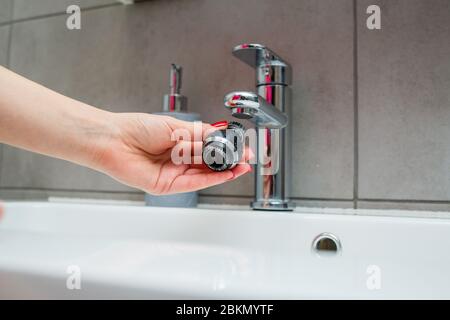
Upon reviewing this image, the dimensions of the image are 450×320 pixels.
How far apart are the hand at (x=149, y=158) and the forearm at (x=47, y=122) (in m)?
0.01

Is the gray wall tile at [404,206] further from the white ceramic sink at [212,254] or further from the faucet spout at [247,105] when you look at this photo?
the faucet spout at [247,105]

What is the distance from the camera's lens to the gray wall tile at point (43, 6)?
29.3 inches

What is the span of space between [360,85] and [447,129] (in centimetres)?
13

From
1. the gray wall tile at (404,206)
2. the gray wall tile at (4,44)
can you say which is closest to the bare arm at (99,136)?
the gray wall tile at (404,206)

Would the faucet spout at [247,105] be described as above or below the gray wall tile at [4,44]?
below

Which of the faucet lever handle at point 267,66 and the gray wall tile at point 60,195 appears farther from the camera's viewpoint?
the gray wall tile at point 60,195

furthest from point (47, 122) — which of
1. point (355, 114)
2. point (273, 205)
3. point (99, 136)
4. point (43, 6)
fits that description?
point (43, 6)

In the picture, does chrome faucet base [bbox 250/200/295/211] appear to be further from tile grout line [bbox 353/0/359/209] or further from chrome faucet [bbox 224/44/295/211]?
tile grout line [bbox 353/0/359/209]

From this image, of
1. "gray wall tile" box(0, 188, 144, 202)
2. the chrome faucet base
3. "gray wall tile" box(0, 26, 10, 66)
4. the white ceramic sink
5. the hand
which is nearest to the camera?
the white ceramic sink

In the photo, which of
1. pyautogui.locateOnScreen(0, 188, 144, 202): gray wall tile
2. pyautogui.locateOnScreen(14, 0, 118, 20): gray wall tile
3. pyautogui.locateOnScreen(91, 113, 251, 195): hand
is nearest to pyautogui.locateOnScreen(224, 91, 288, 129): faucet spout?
pyautogui.locateOnScreen(91, 113, 251, 195): hand

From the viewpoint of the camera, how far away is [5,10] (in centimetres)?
82

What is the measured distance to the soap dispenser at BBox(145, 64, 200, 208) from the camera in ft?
1.94

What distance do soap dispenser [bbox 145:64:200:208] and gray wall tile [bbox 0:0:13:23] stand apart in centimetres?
45
